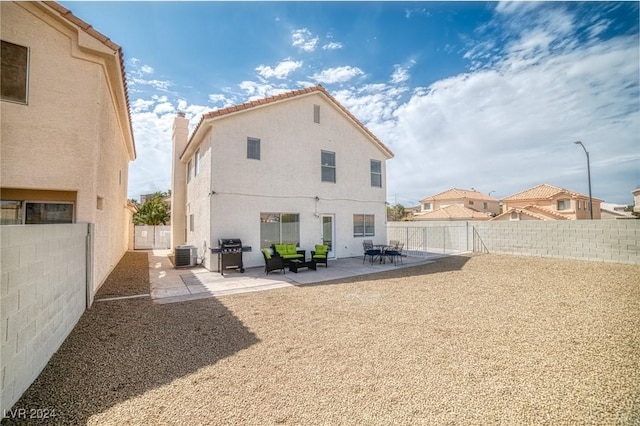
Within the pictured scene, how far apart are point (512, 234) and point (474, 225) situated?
224cm

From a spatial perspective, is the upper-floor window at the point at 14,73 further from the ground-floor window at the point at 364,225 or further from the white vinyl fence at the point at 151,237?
the white vinyl fence at the point at 151,237

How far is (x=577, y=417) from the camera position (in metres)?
2.72

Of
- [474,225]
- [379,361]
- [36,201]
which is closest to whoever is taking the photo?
[379,361]

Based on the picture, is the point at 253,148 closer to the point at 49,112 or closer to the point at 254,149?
the point at 254,149

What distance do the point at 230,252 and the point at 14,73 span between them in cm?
729

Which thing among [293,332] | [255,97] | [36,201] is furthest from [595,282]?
[36,201]

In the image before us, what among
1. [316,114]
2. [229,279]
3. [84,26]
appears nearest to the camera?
[84,26]

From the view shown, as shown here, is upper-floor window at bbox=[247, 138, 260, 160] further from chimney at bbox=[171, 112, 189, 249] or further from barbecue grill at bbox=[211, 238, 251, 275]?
chimney at bbox=[171, 112, 189, 249]

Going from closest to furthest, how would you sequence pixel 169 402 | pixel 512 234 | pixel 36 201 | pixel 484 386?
pixel 169 402, pixel 484 386, pixel 36 201, pixel 512 234

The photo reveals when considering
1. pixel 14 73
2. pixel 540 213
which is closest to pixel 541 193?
pixel 540 213

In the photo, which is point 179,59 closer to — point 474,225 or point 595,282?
point 595,282

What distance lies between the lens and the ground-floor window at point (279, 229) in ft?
39.8

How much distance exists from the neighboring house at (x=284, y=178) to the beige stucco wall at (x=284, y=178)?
0.04 meters

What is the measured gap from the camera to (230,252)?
10.5m
